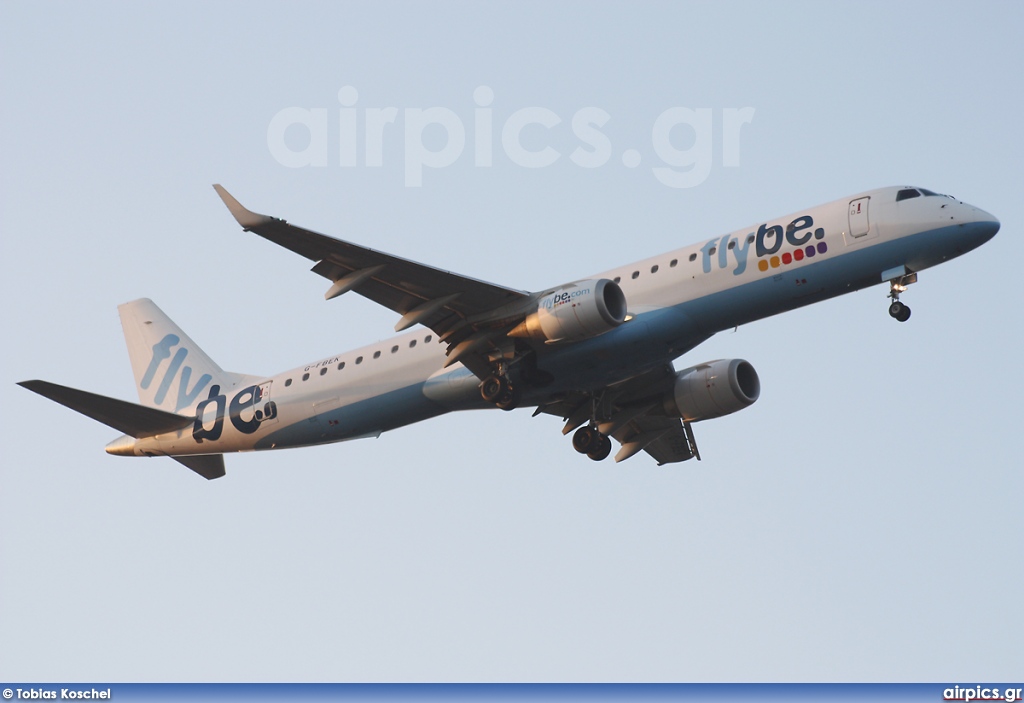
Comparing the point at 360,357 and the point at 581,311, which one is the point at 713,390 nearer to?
the point at 581,311

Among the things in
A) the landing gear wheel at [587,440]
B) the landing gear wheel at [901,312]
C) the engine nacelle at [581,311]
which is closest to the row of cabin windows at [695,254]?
the engine nacelle at [581,311]

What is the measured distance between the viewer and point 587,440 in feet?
127

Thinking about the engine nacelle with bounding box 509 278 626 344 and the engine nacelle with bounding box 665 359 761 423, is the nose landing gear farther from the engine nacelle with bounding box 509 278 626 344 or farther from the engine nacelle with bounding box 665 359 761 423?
the engine nacelle with bounding box 665 359 761 423

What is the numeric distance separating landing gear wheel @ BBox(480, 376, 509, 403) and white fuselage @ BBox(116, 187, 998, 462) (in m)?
0.64

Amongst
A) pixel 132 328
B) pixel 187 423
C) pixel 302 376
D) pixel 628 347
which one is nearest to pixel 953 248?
pixel 628 347

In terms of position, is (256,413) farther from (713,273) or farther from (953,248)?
(953,248)

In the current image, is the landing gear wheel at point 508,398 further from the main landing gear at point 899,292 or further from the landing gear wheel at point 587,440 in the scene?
the main landing gear at point 899,292

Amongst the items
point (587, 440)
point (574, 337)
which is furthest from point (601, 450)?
point (574, 337)

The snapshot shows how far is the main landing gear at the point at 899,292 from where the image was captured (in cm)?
3212

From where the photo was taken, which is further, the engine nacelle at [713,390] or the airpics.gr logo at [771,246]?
the engine nacelle at [713,390]

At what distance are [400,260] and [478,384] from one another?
4510 millimetres

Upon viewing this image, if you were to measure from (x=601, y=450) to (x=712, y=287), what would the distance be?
7932 mm

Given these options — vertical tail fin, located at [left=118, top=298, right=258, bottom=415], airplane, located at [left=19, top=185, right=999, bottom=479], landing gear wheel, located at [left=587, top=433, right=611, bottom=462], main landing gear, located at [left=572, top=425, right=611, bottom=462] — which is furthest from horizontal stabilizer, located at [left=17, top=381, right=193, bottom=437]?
landing gear wheel, located at [left=587, top=433, right=611, bottom=462]

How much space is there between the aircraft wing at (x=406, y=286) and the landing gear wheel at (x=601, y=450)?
20.8 feet
